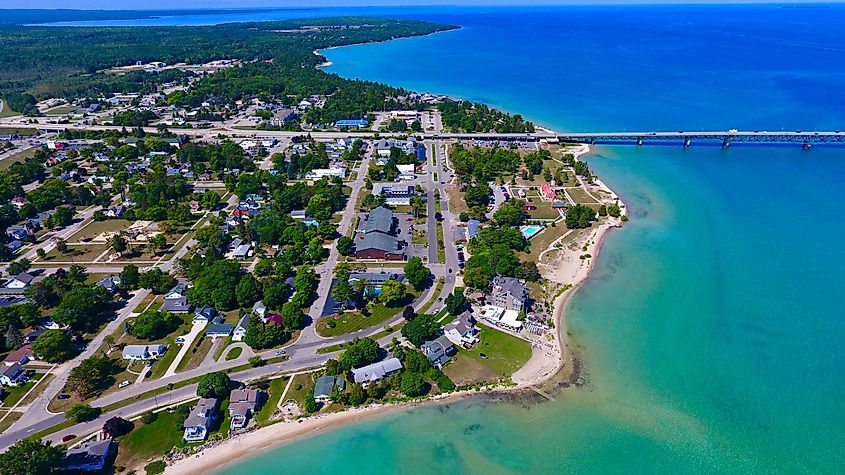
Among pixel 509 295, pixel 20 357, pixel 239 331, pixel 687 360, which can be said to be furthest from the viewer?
pixel 509 295

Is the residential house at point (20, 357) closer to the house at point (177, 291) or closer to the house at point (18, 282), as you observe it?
the house at point (177, 291)

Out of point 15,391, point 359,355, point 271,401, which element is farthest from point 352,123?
point 15,391

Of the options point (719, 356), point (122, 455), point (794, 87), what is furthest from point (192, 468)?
point (794, 87)

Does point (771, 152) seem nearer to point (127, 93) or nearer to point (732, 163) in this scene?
point (732, 163)

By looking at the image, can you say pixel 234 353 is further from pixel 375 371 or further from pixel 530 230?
pixel 530 230

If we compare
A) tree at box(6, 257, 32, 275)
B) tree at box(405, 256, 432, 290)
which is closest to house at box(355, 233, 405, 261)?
tree at box(405, 256, 432, 290)

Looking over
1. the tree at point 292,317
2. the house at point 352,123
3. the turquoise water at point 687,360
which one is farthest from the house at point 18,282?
the house at point 352,123
